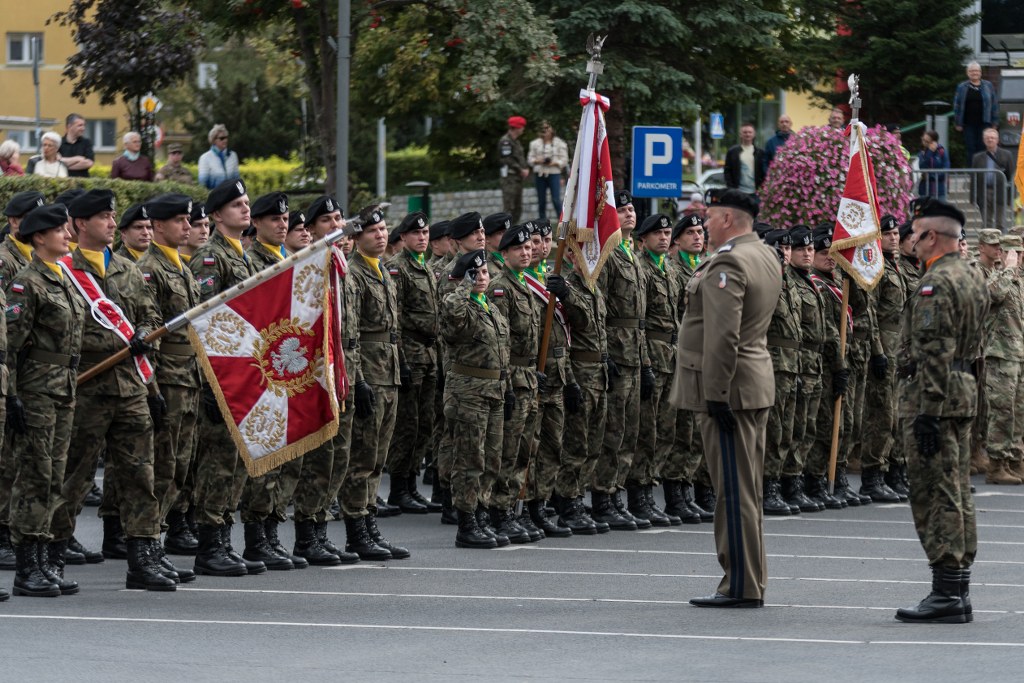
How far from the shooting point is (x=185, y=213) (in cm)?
1088

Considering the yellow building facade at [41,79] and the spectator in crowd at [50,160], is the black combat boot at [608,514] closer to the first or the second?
the spectator in crowd at [50,160]

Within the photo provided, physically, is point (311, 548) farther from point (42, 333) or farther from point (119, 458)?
point (42, 333)

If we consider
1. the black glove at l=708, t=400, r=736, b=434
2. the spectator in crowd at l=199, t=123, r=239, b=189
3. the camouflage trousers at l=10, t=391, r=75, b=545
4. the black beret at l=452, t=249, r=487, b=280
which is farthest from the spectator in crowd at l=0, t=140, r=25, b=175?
the black glove at l=708, t=400, r=736, b=434

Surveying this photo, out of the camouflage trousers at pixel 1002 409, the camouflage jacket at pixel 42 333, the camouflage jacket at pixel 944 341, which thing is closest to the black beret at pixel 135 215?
the camouflage jacket at pixel 42 333

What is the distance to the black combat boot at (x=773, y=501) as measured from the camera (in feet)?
46.3

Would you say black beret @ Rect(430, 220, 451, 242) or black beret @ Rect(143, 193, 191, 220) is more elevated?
black beret @ Rect(143, 193, 191, 220)

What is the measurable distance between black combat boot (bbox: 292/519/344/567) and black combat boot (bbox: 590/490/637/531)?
244 centimetres

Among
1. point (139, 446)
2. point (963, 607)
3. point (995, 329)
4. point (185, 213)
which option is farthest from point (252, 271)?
point (995, 329)

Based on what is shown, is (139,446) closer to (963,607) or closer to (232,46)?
(963,607)

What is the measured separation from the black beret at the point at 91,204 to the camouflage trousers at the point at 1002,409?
923cm

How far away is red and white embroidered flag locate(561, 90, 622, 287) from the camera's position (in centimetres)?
1267

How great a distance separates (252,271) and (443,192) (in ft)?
66.4

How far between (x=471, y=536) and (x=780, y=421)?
3.16m

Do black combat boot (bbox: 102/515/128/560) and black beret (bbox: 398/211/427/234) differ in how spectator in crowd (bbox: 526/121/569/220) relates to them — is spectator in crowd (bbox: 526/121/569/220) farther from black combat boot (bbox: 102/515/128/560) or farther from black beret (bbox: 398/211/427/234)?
black combat boot (bbox: 102/515/128/560)
